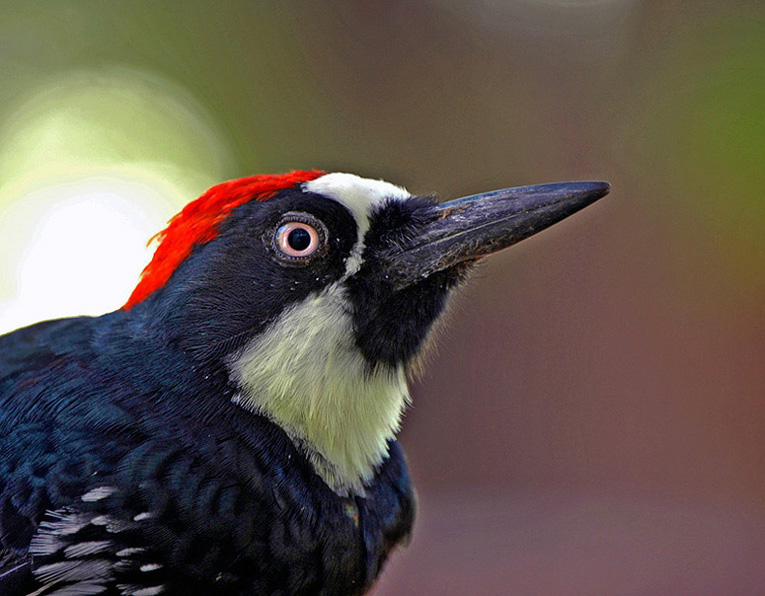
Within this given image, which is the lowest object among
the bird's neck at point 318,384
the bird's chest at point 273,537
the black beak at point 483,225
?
the bird's chest at point 273,537

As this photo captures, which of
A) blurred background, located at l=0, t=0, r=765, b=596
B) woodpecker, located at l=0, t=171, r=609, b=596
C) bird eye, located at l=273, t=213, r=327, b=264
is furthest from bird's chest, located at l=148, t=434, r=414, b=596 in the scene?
blurred background, located at l=0, t=0, r=765, b=596

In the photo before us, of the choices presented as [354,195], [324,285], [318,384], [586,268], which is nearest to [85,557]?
[318,384]

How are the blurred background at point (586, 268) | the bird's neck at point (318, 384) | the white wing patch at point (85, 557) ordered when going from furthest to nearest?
the blurred background at point (586, 268)
the bird's neck at point (318, 384)
the white wing patch at point (85, 557)

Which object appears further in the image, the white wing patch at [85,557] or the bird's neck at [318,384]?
the bird's neck at [318,384]

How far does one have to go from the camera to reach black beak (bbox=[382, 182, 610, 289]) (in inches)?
75.0

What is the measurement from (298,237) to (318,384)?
332 mm

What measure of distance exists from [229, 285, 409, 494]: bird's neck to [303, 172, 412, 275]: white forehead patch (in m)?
0.10

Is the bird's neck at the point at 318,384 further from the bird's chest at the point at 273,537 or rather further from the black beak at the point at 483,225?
the black beak at the point at 483,225

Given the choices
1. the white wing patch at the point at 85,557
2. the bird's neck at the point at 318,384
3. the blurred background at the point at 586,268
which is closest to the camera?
the white wing patch at the point at 85,557

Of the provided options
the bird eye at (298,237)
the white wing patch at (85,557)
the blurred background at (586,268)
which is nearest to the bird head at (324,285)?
the bird eye at (298,237)

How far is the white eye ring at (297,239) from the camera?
1.89 metres

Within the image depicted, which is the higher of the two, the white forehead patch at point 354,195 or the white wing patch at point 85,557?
the white forehead patch at point 354,195

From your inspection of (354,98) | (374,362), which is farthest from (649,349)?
(374,362)

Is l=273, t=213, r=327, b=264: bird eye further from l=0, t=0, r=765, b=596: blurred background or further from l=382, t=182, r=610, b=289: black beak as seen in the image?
l=0, t=0, r=765, b=596: blurred background
